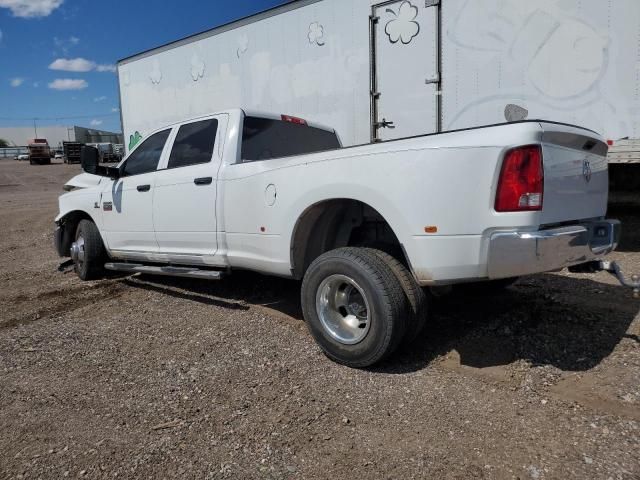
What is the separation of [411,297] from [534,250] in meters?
0.78

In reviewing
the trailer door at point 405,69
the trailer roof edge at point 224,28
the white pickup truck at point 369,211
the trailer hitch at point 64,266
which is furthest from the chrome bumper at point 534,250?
the trailer roof edge at point 224,28

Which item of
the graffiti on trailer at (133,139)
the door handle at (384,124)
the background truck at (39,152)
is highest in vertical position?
the background truck at (39,152)

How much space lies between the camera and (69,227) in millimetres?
6578

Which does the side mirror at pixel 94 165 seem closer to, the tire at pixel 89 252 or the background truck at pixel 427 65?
the tire at pixel 89 252

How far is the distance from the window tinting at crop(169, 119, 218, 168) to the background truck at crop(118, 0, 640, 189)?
8.34ft

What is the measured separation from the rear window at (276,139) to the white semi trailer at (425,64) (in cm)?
199

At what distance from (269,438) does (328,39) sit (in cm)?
631

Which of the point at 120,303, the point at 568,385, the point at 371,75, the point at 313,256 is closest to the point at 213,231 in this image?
the point at 313,256

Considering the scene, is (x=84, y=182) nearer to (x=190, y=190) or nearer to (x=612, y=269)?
(x=190, y=190)

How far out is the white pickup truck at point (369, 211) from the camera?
9.09 feet

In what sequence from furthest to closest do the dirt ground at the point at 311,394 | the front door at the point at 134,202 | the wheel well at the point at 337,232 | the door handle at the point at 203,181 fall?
the front door at the point at 134,202, the door handle at the point at 203,181, the wheel well at the point at 337,232, the dirt ground at the point at 311,394

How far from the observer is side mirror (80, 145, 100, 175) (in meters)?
5.23

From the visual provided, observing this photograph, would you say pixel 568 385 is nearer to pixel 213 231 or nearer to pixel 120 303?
pixel 213 231

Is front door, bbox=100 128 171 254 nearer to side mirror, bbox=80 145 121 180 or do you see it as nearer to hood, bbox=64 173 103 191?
side mirror, bbox=80 145 121 180
